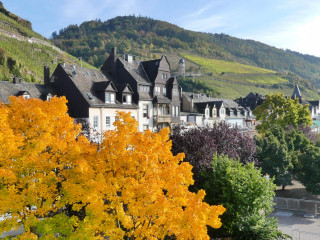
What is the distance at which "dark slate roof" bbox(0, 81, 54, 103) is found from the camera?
108ft

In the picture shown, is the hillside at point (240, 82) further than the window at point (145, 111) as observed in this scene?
Yes

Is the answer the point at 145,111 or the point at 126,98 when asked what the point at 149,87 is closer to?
the point at 145,111

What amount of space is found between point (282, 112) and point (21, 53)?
6049cm

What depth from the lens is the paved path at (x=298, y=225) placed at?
23.4 m

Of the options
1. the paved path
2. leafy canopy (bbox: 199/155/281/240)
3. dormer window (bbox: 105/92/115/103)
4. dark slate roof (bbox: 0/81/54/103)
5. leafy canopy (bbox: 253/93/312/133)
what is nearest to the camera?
leafy canopy (bbox: 199/155/281/240)

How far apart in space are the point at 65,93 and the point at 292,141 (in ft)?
105

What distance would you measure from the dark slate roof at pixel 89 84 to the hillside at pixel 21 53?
18.1 metres

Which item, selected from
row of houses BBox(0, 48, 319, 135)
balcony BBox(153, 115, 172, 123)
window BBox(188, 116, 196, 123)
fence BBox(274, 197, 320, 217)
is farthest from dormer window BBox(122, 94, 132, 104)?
fence BBox(274, 197, 320, 217)

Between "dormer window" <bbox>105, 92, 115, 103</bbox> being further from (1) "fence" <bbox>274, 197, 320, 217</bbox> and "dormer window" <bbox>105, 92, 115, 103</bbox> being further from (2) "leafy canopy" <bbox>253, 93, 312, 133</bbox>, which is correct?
(2) "leafy canopy" <bbox>253, 93, 312, 133</bbox>

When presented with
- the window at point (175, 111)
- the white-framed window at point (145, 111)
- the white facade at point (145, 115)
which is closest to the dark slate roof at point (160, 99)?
the white facade at point (145, 115)

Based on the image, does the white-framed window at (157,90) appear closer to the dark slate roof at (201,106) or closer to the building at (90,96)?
the building at (90,96)

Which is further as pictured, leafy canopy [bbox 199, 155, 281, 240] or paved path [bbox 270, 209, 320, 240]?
paved path [bbox 270, 209, 320, 240]

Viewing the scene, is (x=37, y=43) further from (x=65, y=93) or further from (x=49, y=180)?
(x=49, y=180)

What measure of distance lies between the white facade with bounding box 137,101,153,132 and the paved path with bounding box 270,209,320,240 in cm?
2220
